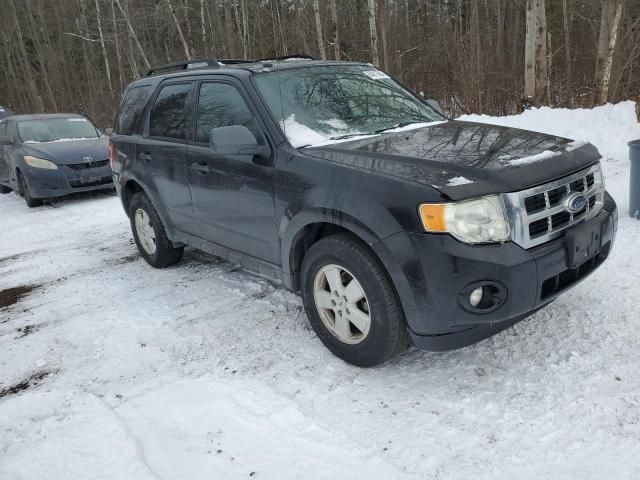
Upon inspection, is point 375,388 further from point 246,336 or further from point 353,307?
point 246,336

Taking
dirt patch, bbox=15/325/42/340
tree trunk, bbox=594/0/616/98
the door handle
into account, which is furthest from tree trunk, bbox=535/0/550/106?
dirt patch, bbox=15/325/42/340

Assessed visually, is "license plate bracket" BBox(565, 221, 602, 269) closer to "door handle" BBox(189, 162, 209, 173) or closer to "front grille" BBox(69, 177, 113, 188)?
"door handle" BBox(189, 162, 209, 173)

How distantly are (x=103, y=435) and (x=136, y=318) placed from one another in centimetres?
154

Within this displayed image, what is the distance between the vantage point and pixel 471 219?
2574 mm

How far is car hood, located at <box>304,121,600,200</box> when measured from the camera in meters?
2.62

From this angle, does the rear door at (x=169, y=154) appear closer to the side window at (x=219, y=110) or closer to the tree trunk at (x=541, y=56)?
the side window at (x=219, y=110)

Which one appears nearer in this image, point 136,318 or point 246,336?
point 246,336

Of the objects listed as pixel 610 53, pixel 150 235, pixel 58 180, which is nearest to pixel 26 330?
pixel 150 235

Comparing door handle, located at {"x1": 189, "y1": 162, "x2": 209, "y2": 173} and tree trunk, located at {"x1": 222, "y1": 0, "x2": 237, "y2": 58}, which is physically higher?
tree trunk, located at {"x1": 222, "y1": 0, "x2": 237, "y2": 58}

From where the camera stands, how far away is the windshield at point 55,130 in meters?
9.92

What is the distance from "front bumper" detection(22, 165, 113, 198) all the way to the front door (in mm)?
5902

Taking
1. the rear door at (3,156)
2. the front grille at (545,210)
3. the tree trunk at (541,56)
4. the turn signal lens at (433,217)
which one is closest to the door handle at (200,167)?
the turn signal lens at (433,217)

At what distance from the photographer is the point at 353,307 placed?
3027mm

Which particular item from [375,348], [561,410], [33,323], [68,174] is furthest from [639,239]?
[68,174]
